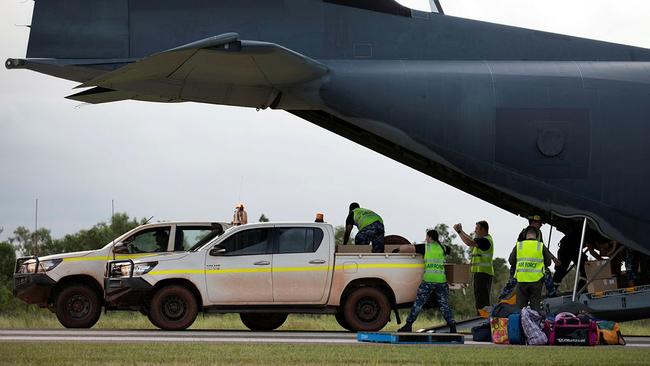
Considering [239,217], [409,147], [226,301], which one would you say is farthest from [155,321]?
[409,147]

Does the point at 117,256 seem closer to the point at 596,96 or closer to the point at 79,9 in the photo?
the point at 79,9

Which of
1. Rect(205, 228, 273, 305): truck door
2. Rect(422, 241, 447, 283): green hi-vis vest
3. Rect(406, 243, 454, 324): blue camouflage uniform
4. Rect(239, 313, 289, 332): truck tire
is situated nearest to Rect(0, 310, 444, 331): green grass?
Rect(239, 313, 289, 332): truck tire

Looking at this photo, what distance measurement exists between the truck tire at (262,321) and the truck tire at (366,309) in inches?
91.3

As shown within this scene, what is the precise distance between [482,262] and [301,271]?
3857mm

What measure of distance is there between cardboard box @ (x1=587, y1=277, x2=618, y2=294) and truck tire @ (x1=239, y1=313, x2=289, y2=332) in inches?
239

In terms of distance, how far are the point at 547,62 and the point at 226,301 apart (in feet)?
25.3

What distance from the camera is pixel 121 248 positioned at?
24500 mm

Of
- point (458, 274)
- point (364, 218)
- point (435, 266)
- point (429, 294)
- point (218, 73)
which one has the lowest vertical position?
point (429, 294)

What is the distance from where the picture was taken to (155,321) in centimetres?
2309

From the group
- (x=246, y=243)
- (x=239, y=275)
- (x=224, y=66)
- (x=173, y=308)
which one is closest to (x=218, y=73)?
(x=224, y=66)

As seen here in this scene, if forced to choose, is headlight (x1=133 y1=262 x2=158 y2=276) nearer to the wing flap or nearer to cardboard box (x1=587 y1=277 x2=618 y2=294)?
the wing flap

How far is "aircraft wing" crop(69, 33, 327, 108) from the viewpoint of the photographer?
21.4 meters

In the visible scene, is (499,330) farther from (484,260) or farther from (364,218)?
(364,218)

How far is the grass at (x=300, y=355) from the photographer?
1620 cm
